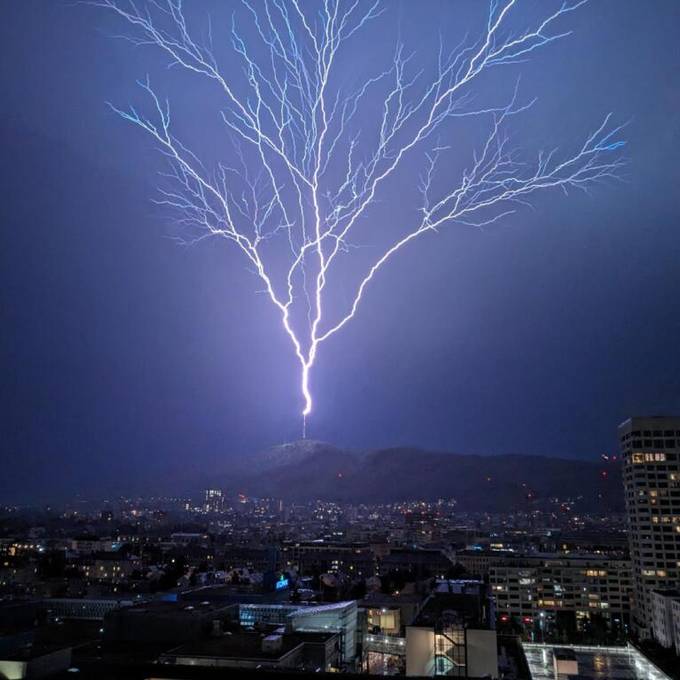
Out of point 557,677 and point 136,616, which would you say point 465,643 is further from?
point 136,616

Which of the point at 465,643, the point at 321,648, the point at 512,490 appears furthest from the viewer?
the point at 512,490

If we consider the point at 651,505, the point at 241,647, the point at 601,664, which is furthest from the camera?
the point at 651,505

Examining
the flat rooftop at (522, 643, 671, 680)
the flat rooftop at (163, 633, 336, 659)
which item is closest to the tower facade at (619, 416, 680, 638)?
the flat rooftop at (522, 643, 671, 680)

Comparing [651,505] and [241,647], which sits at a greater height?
[651,505]

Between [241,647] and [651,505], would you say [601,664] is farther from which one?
[651,505]

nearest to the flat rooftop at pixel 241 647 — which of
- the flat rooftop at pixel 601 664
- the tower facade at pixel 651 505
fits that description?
the flat rooftop at pixel 601 664

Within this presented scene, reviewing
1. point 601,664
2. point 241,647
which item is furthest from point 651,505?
point 241,647

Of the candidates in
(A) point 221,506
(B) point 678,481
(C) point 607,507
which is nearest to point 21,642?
(B) point 678,481

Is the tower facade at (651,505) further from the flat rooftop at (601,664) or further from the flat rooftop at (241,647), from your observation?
the flat rooftop at (241,647)
